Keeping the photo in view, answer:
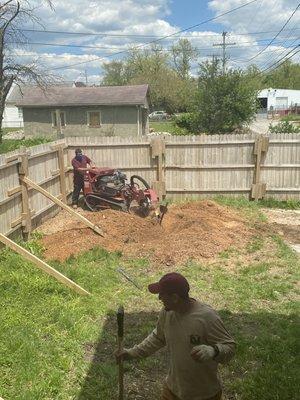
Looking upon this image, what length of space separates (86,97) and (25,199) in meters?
24.8

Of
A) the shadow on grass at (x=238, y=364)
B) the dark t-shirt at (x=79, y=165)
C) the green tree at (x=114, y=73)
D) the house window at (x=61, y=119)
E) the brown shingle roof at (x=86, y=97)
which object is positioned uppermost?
the green tree at (x=114, y=73)

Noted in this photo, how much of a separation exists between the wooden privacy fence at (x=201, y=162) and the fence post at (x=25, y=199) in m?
2.54

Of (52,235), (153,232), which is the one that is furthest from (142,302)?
(52,235)

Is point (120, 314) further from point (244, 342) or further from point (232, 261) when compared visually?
point (232, 261)

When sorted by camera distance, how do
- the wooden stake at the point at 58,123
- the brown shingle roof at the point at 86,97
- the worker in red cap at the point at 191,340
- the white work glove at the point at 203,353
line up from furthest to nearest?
the wooden stake at the point at 58,123, the brown shingle roof at the point at 86,97, the worker in red cap at the point at 191,340, the white work glove at the point at 203,353

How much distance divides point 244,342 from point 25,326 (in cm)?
280

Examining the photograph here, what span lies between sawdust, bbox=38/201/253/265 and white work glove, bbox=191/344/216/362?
549cm

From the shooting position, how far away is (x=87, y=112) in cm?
3269

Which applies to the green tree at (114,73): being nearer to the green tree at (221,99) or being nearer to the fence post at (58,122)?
the fence post at (58,122)

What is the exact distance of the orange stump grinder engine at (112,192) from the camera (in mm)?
11438

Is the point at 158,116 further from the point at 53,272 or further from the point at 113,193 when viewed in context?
the point at 53,272

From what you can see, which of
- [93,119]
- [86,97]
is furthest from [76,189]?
[86,97]

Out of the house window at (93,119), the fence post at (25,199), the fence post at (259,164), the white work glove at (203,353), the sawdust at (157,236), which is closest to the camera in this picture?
the white work glove at (203,353)

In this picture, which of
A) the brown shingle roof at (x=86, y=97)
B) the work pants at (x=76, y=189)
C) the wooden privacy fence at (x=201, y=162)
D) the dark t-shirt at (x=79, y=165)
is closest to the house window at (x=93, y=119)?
the brown shingle roof at (x=86, y=97)
